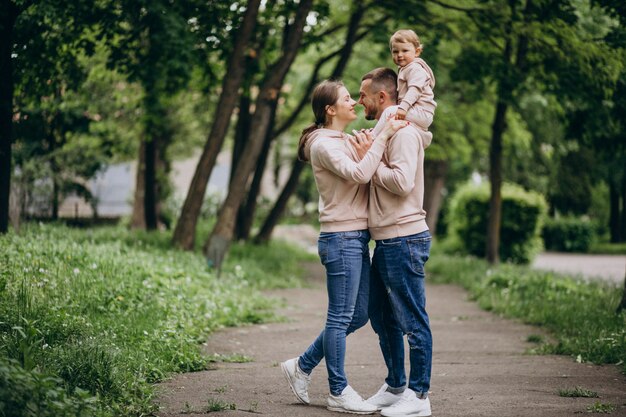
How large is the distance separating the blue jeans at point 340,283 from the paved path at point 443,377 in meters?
0.35

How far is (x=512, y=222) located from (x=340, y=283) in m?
15.7

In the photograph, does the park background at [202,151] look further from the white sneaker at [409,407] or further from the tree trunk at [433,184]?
the white sneaker at [409,407]

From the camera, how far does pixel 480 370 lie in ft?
21.8

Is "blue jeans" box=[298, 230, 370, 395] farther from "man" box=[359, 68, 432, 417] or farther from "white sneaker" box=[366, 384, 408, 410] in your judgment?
"white sneaker" box=[366, 384, 408, 410]

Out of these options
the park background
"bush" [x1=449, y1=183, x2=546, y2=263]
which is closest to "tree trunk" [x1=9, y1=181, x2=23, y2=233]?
the park background

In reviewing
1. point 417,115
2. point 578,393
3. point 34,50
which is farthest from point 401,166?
point 34,50

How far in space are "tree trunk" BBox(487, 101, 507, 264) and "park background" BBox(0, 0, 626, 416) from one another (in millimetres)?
47

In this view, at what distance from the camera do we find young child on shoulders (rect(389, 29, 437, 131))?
16.0ft

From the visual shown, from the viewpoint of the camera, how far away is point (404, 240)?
4922 mm

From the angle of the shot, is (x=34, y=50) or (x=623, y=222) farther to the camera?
(x=623, y=222)

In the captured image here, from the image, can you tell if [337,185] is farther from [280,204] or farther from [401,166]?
[280,204]

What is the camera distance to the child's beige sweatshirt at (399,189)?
480 cm

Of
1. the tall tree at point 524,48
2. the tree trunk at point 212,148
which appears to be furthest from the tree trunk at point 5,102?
the tall tree at point 524,48

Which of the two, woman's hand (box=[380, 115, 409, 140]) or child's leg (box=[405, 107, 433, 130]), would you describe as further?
child's leg (box=[405, 107, 433, 130])
